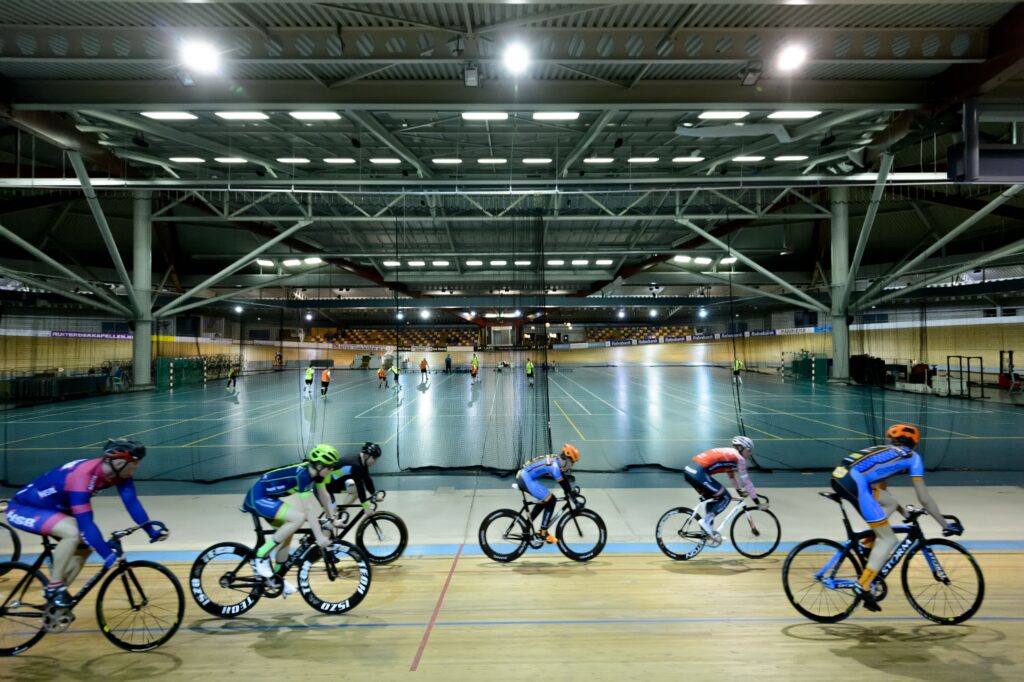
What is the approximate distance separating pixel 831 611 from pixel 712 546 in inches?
58.4

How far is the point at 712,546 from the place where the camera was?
5.93m

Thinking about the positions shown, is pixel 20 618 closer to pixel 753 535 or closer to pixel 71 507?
pixel 71 507

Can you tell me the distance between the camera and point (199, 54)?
25.9ft

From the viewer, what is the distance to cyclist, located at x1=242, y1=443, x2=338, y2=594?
451cm

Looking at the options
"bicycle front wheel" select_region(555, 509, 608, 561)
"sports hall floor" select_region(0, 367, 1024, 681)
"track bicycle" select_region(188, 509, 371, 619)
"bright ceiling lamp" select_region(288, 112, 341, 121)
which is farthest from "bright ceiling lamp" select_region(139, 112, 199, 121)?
"bicycle front wheel" select_region(555, 509, 608, 561)

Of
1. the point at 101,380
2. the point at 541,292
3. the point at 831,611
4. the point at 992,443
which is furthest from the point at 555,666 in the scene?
the point at 101,380

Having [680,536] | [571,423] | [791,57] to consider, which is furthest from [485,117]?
[680,536]

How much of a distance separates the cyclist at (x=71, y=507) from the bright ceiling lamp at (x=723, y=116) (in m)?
12.7

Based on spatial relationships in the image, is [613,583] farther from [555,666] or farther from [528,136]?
[528,136]

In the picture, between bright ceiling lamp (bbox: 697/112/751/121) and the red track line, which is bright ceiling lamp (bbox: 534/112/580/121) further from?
the red track line

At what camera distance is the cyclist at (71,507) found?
4.00 m

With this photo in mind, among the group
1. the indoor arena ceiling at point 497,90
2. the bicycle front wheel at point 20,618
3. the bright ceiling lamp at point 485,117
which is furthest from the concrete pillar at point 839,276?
the bicycle front wheel at point 20,618

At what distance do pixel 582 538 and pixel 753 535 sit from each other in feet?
6.67

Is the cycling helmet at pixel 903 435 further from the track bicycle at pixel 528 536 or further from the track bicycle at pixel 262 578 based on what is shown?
the track bicycle at pixel 262 578
